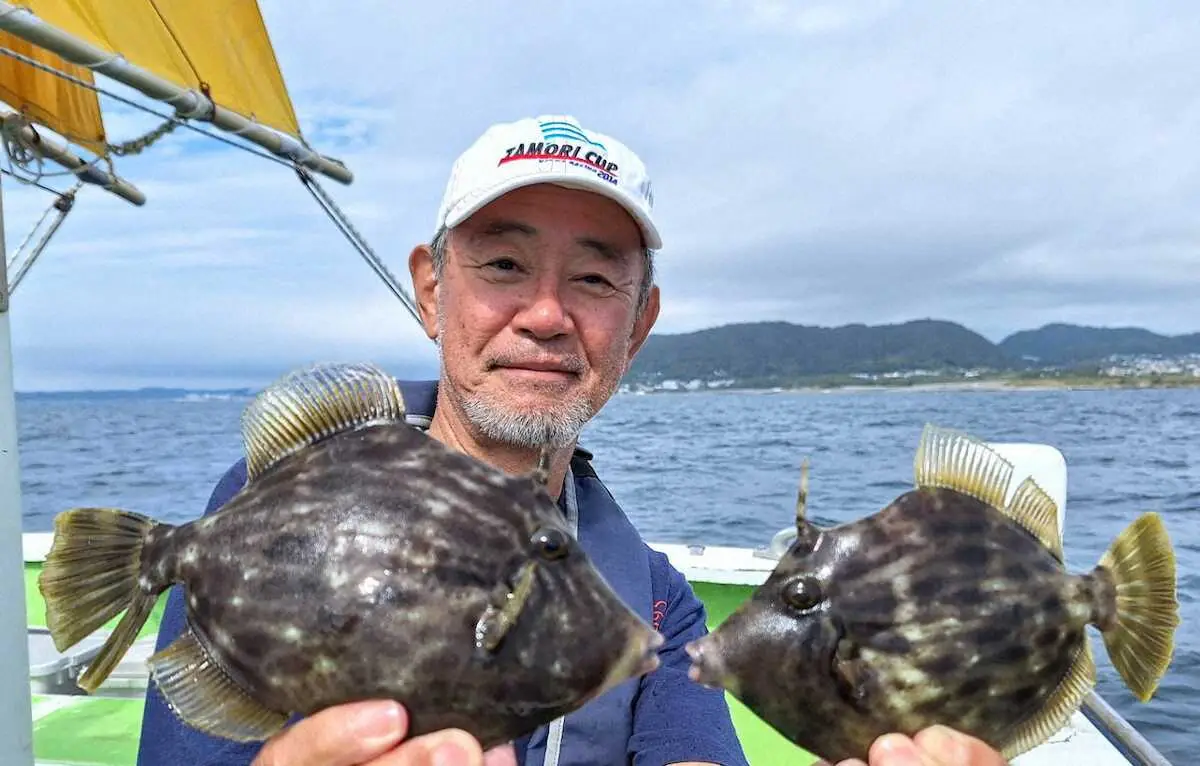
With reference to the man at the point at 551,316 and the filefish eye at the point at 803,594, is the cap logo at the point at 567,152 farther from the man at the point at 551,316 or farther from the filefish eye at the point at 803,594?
the filefish eye at the point at 803,594

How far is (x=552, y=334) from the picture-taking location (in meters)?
2.53

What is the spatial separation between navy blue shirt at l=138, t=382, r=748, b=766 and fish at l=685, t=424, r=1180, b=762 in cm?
97

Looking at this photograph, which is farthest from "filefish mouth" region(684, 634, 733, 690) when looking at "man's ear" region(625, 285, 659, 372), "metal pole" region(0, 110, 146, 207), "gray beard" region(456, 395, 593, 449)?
"metal pole" region(0, 110, 146, 207)

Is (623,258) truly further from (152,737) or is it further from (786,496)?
(786,496)

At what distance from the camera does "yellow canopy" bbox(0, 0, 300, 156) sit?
5.92m

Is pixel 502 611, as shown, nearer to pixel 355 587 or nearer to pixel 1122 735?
pixel 355 587

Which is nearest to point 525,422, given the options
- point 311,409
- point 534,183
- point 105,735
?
point 534,183

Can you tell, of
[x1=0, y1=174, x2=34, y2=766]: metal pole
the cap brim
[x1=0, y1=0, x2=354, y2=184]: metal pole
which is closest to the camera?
the cap brim

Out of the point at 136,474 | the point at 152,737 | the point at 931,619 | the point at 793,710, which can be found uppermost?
the point at 931,619

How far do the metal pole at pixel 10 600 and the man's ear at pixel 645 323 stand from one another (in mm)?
2564

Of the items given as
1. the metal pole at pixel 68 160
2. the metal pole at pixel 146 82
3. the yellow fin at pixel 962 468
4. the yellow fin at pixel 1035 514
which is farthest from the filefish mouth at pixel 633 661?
the metal pole at pixel 68 160

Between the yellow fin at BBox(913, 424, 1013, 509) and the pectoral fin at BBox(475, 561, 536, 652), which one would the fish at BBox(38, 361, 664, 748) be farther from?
the yellow fin at BBox(913, 424, 1013, 509)

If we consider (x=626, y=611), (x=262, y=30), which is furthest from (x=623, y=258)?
(x=262, y=30)

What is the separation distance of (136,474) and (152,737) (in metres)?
33.7
